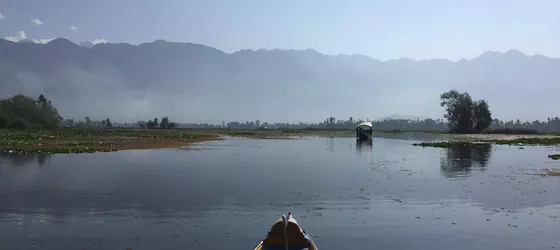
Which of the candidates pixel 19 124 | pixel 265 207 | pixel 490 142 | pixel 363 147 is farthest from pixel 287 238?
pixel 19 124

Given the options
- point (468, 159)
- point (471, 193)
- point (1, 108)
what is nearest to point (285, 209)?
Answer: point (471, 193)

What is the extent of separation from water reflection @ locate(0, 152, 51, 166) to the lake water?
2516 millimetres

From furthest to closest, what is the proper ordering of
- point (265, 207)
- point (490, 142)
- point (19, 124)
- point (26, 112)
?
point (26, 112)
point (19, 124)
point (490, 142)
point (265, 207)

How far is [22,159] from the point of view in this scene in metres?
61.6

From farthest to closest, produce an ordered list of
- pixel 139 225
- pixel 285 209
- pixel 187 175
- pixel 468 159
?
pixel 468 159
pixel 187 175
pixel 285 209
pixel 139 225

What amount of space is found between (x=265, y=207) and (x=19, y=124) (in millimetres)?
158094

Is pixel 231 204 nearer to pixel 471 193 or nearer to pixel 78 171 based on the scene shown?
pixel 471 193

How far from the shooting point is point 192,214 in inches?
1124

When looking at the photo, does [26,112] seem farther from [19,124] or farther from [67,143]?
[67,143]

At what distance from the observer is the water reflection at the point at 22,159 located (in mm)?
57219

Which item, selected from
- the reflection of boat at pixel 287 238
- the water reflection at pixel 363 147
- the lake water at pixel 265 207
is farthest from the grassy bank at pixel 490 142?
the reflection of boat at pixel 287 238

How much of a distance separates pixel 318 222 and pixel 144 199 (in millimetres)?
13072

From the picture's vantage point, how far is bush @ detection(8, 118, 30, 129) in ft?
538

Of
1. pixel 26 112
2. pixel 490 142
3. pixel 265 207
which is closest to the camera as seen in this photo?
pixel 265 207
